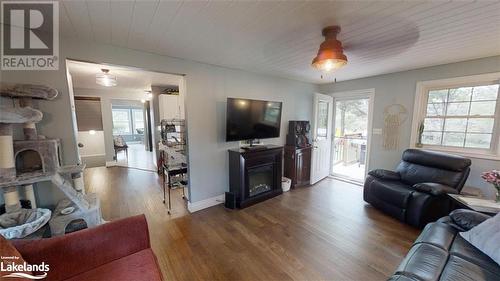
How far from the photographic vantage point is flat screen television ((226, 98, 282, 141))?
298 cm

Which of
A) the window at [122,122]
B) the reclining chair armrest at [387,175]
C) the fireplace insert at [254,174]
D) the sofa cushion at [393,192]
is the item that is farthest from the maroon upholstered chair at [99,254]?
the window at [122,122]

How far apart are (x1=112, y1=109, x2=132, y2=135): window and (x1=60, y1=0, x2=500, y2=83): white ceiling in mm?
8887

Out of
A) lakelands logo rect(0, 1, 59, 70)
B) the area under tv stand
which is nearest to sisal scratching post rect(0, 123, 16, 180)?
lakelands logo rect(0, 1, 59, 70)

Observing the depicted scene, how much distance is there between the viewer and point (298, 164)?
3898 millimetres

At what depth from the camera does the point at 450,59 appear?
8.86 feet

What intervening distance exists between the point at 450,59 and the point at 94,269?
456 cm

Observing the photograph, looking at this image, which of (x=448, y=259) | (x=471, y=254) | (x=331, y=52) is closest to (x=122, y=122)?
(x=331, y=52)

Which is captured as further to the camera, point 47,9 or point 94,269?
point 47,9

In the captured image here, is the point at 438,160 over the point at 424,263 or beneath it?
over

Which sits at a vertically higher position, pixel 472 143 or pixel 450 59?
pixel 450 59

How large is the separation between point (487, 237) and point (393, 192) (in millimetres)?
1391

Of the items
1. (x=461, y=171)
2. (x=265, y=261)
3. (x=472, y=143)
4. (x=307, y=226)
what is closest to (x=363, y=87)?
(x=472, y=143)

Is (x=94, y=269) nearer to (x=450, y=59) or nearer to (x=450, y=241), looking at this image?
(x=450, y=241)

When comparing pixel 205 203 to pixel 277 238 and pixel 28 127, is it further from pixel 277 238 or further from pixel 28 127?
pixel 28 127
